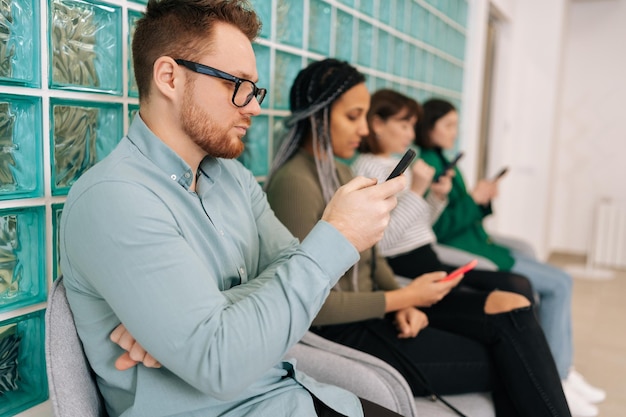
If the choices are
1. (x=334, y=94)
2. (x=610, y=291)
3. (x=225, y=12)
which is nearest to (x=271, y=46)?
(x=334, y=94)

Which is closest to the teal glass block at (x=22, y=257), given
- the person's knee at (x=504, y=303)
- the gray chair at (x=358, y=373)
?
the gray chair at (x=358, y=373)

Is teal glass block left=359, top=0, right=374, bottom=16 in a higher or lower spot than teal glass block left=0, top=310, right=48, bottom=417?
higher

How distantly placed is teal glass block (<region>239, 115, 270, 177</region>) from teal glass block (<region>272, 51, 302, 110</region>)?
0.10 meters

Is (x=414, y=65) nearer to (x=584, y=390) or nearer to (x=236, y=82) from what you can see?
(x=584, y=390)

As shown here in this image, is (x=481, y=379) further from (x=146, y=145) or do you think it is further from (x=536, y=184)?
(x=536, y=184)

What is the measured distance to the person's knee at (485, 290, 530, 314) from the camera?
1595mm

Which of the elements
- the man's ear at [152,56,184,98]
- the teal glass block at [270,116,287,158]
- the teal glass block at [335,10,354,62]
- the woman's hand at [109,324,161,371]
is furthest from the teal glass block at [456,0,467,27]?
the woman's hand at [109,324,161,371]

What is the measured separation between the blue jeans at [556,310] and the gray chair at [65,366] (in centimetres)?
189

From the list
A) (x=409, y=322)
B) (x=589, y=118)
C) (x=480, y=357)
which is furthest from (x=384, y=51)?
(x=589, y=118)

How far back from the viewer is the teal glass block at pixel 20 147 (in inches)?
41.4

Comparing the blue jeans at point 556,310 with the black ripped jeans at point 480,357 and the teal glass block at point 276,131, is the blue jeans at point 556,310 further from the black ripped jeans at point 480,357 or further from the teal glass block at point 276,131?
the teal glass block at point 276,131

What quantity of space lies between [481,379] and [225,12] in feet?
A: 3.75

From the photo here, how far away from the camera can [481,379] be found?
4.91ft

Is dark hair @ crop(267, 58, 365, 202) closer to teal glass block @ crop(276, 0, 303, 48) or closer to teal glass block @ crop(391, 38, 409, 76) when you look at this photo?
teal glass block @ crop(276, 0, 303, 48)
